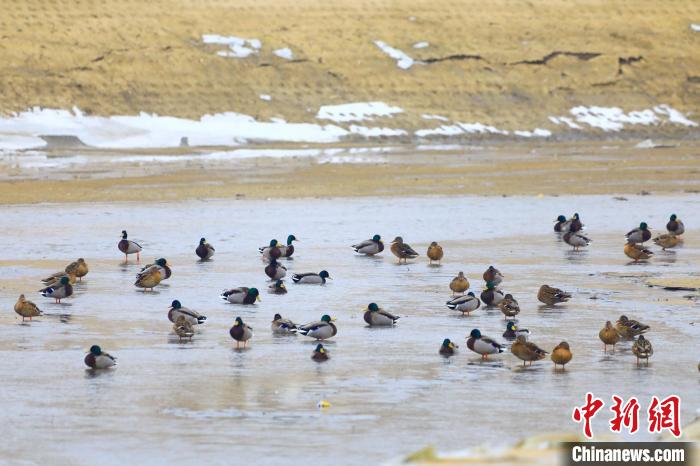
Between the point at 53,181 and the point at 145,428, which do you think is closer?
the point at 145,428

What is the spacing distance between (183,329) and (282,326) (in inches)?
42.2

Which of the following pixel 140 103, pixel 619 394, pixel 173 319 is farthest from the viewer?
pixel 140 103

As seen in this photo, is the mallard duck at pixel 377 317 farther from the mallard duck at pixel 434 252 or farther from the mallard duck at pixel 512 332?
the mallard duck at pixel 434 252

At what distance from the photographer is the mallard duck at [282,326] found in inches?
611

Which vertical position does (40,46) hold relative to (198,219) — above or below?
above

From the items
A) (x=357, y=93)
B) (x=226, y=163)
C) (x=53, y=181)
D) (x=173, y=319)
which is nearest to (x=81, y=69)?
(x=357, y=93)

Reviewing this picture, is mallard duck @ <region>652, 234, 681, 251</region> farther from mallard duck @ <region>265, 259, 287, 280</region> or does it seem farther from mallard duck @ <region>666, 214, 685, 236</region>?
mallard duck @ <region>265, 259, 287, 280</region>

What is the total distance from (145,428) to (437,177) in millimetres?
26585

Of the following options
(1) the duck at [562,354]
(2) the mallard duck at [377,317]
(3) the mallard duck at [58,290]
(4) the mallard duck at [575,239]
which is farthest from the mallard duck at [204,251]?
(1) the duck at [562,354]

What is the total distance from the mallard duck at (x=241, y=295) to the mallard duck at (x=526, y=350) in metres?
4.78

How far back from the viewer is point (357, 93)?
56.2m

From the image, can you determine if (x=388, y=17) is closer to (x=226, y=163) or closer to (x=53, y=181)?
(x=226, y=163)

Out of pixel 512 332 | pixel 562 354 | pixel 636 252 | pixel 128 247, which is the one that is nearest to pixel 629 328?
pixel 512 332

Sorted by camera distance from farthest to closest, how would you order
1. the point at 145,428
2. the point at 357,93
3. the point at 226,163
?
the point at 357,93, the point at 226,163, the point at 145,428
